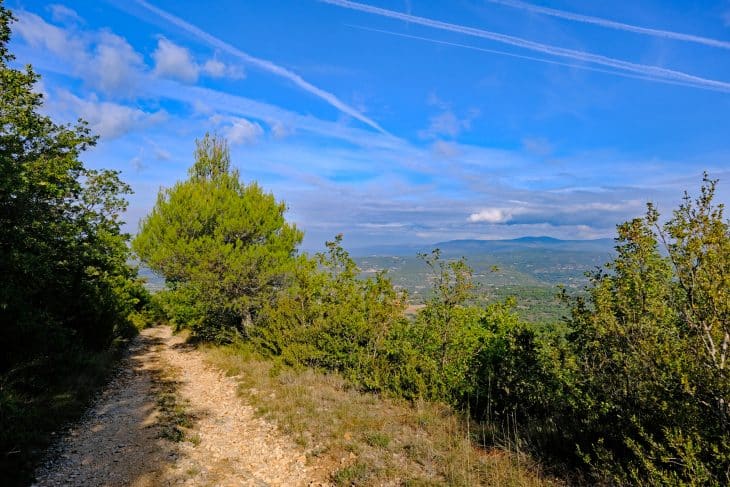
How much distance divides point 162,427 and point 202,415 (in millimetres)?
1350

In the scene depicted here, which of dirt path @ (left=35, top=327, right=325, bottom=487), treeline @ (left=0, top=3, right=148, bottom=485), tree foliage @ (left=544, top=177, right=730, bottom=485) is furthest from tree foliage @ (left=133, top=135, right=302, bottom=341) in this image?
tree foliage @ (left=544, top=177, right=730, bottom=485)

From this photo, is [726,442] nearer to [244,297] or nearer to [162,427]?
[162,427]

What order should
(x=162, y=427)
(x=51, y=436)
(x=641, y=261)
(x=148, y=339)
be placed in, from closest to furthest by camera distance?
(x=641, y=261) → (x=51, y=436) → (x=162, y=427) → (x=148, y=339)

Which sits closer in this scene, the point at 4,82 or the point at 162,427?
the point at 162,427

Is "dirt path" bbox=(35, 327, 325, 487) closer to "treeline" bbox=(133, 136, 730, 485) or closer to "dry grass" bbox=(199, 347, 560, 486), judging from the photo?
"dry grass" bbox=(199, 347, 560, 486)

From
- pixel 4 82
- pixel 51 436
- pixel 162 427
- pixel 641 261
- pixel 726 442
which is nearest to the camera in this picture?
pixel 726 442

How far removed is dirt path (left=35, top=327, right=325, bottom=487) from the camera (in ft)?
23.0

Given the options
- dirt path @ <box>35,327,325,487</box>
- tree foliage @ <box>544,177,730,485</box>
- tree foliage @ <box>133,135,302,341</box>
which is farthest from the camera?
tree foliage @ <box>133,135,302,341</box>

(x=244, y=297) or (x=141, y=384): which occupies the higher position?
(x=244, y=297)

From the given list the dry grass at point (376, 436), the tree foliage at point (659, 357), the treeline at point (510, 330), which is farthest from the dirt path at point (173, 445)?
the tree foliage at point (659, 357)

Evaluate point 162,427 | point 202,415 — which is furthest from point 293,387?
point 162,427

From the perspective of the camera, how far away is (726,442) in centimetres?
432

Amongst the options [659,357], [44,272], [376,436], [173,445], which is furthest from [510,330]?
[44,272]

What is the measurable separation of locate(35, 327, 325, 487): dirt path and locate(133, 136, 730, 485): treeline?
12.0 feet
